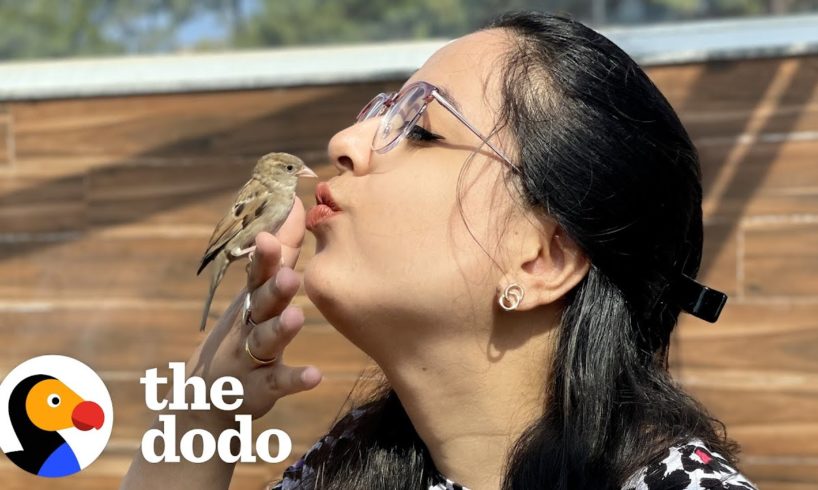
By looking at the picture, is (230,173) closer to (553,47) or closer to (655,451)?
(553,47)

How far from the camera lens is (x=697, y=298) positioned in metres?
1.87

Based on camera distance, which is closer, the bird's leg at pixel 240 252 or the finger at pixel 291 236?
the finger at pixel 291 236

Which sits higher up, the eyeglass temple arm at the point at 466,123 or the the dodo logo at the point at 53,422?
the eyeglass temple arm at the point at 466,123

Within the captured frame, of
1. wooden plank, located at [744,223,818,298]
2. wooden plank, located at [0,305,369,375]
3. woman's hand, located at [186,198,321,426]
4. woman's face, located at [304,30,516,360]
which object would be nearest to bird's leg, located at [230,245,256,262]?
woman's hand, located at [186,198,321,426]

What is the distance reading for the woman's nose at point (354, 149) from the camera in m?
1.85

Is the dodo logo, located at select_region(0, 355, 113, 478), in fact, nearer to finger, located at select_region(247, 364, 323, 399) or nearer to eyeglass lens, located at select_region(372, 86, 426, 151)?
finger, located at select_region(247, 364, 323, 399)

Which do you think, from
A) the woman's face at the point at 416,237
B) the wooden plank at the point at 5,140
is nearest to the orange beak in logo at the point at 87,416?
the woman's face at the point at 416,237

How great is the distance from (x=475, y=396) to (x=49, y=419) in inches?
45.0

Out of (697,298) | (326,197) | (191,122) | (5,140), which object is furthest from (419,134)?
(5,140)

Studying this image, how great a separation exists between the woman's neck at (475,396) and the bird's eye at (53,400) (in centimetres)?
103

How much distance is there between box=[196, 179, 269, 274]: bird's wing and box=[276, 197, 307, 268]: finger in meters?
0.72

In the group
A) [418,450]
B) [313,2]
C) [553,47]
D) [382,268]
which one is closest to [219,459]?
[418,450]

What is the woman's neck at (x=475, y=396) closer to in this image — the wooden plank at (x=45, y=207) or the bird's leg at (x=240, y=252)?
the bird's leg at (x=240, y=252)

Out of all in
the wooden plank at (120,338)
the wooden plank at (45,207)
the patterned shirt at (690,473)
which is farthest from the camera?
the wooden plank at (45,207)
